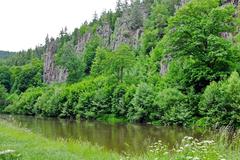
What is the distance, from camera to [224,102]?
34.8m

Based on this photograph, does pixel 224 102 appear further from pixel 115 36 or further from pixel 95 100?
pixel 115 36

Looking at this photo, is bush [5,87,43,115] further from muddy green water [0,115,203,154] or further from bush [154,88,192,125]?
muddy green water [0,115,203,154]

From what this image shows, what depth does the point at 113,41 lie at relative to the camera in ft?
397

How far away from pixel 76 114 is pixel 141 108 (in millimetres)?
22963

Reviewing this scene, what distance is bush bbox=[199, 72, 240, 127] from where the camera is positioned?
111 ft

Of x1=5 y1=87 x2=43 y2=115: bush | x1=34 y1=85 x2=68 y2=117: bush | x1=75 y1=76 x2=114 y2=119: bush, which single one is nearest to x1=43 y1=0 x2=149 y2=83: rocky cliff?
x1=5 y1=87 x2=43 y2=115: bush

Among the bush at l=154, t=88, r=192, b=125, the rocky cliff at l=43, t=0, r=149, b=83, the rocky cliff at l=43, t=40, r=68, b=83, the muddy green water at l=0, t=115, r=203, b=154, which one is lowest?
the muddy green water at l=0, t=115, r=203, b=154

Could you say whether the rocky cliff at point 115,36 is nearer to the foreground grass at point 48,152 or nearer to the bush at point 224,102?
the bush at point 224,102

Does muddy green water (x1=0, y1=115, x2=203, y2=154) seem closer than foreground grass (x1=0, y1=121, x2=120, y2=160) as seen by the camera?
No

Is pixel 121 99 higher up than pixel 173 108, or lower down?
higher up

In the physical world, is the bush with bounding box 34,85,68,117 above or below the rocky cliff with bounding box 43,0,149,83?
below

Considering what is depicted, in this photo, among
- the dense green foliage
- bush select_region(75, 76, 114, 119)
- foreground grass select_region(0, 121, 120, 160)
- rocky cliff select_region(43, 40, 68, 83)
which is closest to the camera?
foreground grass select_region(0, 121, 120, 160)

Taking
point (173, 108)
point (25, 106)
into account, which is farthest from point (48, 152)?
point (25, 106)

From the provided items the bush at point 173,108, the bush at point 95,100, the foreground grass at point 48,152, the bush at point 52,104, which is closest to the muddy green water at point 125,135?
the bush at point 173,108
